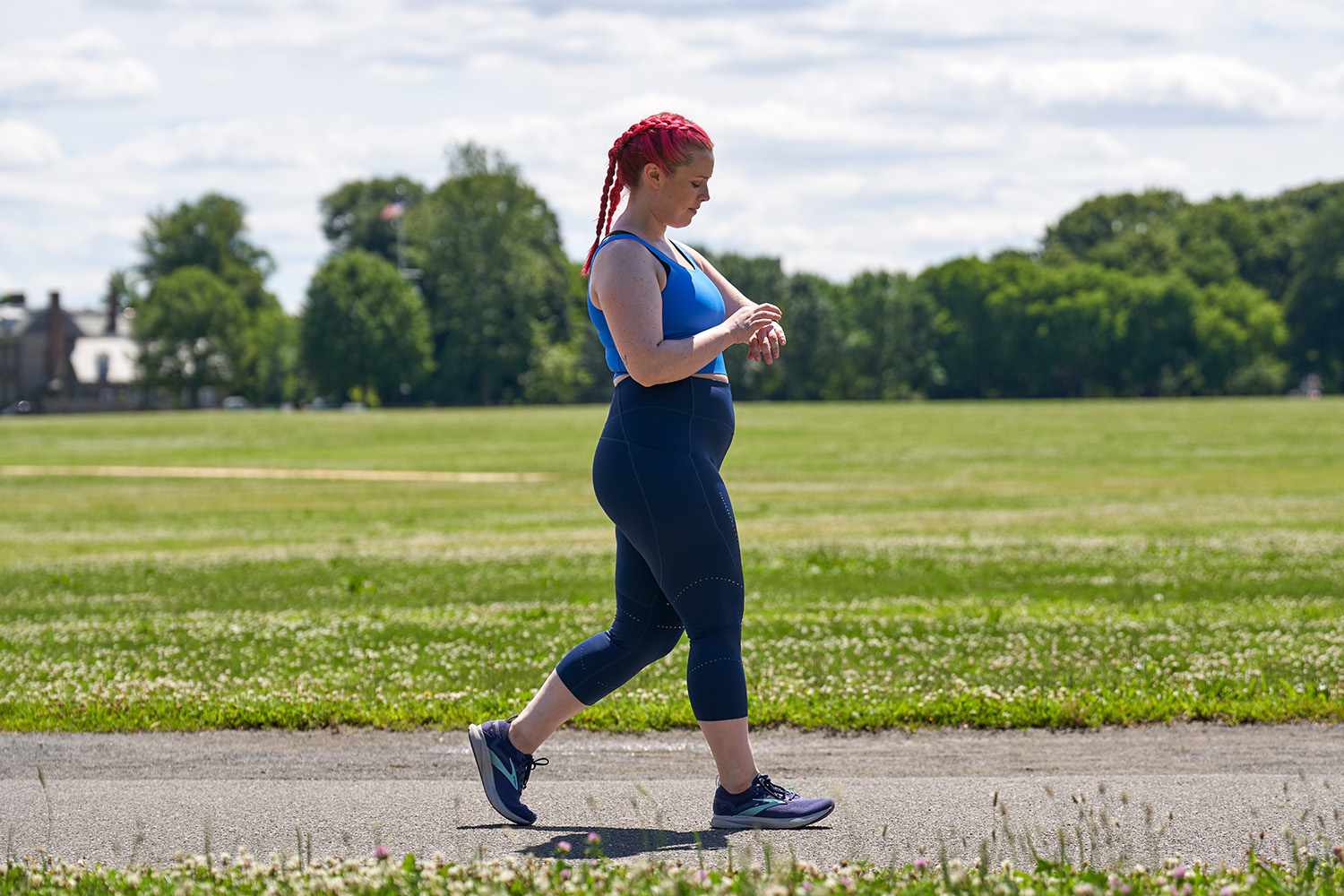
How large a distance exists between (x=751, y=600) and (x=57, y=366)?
145 meters

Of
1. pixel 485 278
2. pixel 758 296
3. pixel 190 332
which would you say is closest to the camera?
pixel 485 278

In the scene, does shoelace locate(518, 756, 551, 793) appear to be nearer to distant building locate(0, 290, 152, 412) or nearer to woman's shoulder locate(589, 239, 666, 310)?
woman's shoulder locate(589, 239, 666, 310)

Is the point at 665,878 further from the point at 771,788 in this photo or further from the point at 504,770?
the point at 504,770

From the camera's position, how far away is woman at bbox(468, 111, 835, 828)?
534 centimetres

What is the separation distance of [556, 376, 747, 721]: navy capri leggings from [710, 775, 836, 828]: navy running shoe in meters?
0.26

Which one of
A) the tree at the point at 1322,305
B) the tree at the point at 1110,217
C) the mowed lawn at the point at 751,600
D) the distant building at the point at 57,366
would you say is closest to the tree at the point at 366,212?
the distant building at the point at 57,366

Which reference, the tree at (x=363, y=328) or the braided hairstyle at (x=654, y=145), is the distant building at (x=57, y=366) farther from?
the braided hairstyle at (x=654, y=145)

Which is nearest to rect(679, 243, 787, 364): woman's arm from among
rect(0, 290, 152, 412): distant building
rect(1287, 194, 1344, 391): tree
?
rect(1287, 194, 1344, 391): tree

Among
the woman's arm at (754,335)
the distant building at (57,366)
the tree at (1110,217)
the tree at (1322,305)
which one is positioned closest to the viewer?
the woman's arm at (754,335)

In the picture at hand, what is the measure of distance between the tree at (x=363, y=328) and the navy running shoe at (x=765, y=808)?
108139 mm

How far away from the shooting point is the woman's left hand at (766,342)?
5.54 m

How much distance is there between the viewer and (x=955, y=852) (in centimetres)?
504

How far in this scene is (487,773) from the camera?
5.71 m

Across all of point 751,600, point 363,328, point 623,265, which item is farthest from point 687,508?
point 363,328
